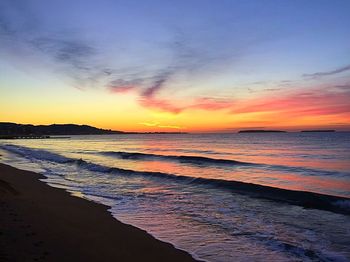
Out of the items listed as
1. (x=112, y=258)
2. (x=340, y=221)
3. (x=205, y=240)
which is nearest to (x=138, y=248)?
(x=112, y=258)

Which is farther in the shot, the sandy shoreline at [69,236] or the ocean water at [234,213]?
the ocean water at [234,213]

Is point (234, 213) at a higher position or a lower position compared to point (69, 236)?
lower

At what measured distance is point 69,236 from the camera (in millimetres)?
8320

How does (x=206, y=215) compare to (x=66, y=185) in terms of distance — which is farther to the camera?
(x=66, y=185)

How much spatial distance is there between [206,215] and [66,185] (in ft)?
31.3

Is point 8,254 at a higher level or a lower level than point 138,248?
higher

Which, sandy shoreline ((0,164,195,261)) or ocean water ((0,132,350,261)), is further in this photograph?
ocean water ((0,132,350,261))

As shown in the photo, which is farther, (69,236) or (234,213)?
(234,213)

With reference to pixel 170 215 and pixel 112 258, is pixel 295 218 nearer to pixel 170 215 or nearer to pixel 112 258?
pixel 170 215

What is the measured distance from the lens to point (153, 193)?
54.1 feet

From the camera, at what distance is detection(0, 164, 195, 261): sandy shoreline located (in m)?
6.66

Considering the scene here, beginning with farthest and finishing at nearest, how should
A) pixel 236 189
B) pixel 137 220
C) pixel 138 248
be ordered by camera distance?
pixel 236 189 → pixel 137 220 → pixel 138 248

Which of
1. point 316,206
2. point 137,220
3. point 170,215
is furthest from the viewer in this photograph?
point 316,206

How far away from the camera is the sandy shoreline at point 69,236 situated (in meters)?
6.66
